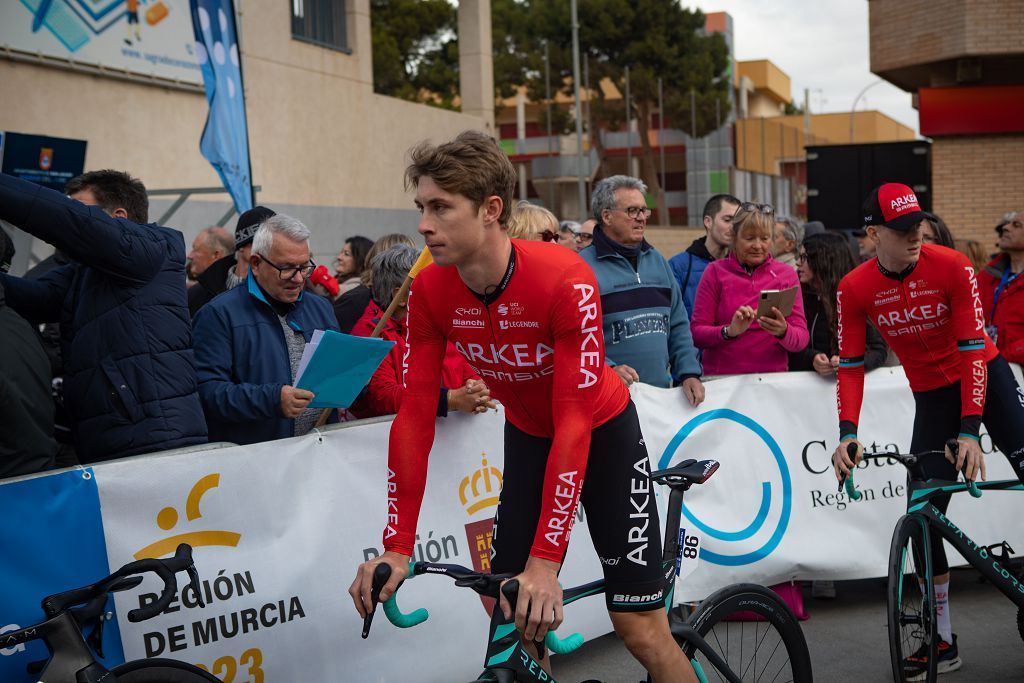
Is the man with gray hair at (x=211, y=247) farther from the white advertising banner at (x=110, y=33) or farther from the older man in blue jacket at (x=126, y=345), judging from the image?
the white advertising banner at (x=110, y=33)

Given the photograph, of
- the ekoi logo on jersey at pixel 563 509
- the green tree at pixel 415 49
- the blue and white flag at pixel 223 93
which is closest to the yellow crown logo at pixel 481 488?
the ekoi logo on jersey at pixel 563 509

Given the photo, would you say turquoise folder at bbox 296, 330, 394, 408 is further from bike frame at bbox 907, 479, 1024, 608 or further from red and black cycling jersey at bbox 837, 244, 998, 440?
bike frame at bbox 907, 479, 1024, 608

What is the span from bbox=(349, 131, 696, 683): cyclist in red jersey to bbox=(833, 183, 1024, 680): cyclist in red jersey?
185 centimetres

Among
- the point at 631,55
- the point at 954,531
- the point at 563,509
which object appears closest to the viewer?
the point at 563,509

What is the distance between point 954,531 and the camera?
16.5 feet

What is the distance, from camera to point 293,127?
Result: 18828mm

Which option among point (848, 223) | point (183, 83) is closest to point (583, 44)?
point (848, 223)

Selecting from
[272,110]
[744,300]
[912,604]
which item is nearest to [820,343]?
[744,300]

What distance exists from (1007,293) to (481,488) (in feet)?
14.2

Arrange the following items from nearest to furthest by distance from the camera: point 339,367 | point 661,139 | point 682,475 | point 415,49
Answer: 1. point 682,475
2. point 339,367
3. point 415,49
4. point 661,139

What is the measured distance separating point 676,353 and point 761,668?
8.28 ft

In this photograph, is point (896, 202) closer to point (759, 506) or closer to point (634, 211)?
point (634, 211)

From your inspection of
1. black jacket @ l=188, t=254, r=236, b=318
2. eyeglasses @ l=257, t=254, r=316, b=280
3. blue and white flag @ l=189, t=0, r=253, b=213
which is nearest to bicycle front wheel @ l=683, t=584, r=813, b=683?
eyeglasses @ l=257, t=254, r=316, b=280

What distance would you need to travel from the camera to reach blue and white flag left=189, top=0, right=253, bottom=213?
8.00m
